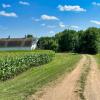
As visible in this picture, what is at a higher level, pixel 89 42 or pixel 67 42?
pixel 67 42

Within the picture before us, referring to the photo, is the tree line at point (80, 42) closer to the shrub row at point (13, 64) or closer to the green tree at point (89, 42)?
the green tree at point (89, 42)

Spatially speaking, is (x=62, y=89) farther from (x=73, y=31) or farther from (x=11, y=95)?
(x=73, y=31)

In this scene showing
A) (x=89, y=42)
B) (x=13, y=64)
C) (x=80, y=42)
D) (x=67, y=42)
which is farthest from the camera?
(x=67, y=42)

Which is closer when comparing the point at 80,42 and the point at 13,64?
the point at 13,64

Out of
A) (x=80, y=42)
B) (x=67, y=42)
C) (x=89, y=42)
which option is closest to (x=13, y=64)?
(x=89, y=42)

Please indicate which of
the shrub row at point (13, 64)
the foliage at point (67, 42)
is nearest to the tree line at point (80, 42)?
the foliage at point (67, 42)

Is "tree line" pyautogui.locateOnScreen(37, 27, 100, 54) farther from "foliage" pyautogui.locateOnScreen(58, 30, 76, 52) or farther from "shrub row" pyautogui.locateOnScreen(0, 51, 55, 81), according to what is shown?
"shrub row" pyautogui.locateOnScreen(0, 51, 55, 81)

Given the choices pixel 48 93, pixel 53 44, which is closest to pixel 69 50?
pixel 53 44

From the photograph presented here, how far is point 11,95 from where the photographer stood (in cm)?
1520

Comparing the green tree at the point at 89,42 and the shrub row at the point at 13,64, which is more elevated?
the green tree at the point at 89,42

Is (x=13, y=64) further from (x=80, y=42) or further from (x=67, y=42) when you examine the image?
(x=67, y=42)

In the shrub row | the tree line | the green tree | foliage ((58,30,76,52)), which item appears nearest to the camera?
the shrub row

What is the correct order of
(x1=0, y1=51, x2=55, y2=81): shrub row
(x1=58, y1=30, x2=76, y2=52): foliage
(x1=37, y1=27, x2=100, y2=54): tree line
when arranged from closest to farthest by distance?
(x1=0, y1=51, x2=55, y2=81): shrub row
(x1=37, y1=27, x2=100, y2=54): tree line
(x1=58, y1=30, x2=76, y2=52): foliage

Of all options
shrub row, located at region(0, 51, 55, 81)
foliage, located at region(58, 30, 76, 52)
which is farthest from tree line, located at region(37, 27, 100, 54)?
shrub row, located at region(0, 51, 55, 81)
